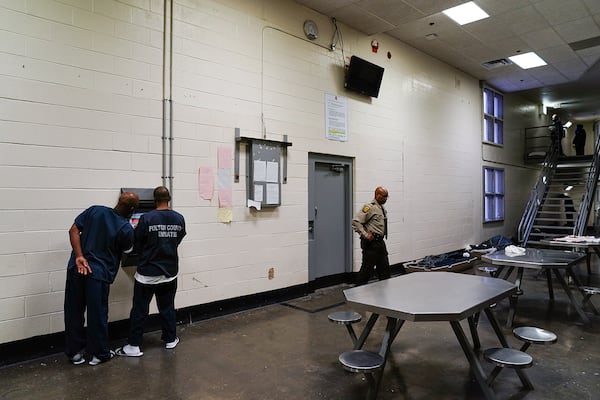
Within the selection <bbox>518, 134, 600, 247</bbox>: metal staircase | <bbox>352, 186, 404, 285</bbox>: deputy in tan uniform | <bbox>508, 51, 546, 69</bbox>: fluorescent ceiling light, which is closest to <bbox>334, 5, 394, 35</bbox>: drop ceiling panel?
<bbox>352, 186, 404, 285</bbox>: deputy in tan uniform

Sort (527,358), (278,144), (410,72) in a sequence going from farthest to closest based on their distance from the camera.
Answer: (410,72), (278,144), (527,358)

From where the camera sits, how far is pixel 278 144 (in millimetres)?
5105

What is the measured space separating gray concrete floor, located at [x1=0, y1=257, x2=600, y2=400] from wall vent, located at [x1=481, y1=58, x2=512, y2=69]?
5625mm

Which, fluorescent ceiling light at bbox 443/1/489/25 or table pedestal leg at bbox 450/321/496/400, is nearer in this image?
table pedestal leg at bbox 450/321/496/400

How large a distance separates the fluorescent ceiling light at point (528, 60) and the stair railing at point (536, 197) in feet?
9.10

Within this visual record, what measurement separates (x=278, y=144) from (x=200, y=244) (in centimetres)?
166

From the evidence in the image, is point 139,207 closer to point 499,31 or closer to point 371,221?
point 371,221

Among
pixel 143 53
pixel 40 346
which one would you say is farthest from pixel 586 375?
pixel 143 53

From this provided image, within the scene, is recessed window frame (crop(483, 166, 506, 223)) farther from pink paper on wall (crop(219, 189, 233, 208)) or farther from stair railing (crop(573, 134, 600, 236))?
pink paper on wall (crop(219, 189, 233, 208))

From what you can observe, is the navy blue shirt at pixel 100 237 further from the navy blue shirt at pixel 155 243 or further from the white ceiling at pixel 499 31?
the white ceiling at pixel 499 31

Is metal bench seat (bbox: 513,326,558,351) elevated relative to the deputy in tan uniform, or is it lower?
lower

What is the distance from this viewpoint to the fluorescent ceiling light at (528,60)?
7742 mm

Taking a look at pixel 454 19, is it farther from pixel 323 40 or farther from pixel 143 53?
pixel 143 53

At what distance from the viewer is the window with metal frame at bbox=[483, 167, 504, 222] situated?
9.76 meters
